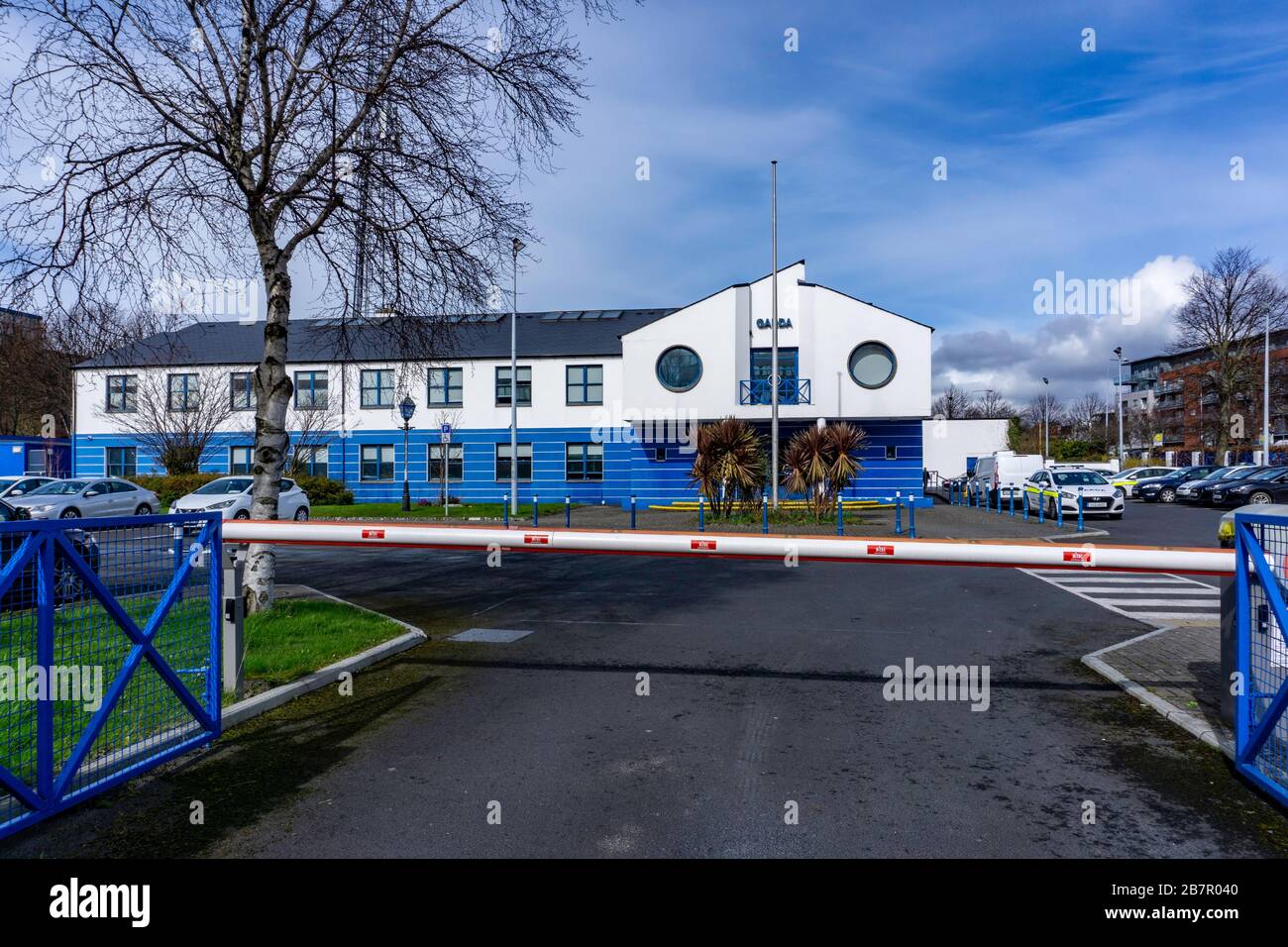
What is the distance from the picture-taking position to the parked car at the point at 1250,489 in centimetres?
2895

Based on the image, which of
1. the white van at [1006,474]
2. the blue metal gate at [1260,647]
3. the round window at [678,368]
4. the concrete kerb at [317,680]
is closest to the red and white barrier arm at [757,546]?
the blue metal gate at [1260,647]

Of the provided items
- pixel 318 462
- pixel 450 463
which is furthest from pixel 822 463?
pixel 318 462

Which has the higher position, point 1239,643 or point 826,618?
point 1239,643

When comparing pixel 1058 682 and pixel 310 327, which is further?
pixel 310 327

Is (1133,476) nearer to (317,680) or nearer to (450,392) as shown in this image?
(450,392)

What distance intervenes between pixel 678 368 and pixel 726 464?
350 inches

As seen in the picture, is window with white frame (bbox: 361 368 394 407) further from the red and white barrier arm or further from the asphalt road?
the red and white barrier arm

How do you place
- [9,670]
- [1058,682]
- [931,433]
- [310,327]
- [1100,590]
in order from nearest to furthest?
[9,670] → [1058,682] → [310,327] → [1100,590] → [931,433]

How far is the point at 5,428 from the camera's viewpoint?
50656 mm

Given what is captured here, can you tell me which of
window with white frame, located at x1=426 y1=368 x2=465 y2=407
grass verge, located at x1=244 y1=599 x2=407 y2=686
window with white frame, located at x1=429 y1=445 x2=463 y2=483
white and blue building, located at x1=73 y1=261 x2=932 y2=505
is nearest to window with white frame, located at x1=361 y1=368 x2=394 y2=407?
white and blue building, located at x1=73 y1=261 x2=932 y2=505

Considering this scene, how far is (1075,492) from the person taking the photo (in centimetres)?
2580
